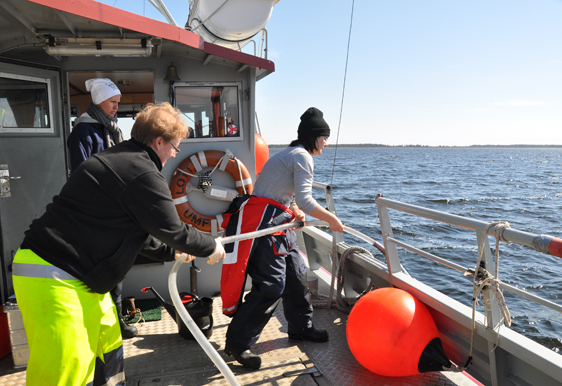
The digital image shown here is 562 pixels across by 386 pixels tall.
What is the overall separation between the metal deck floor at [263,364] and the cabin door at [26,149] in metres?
0.98

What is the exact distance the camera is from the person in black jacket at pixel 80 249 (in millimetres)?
1635

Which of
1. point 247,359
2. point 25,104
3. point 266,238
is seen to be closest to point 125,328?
point 247,359

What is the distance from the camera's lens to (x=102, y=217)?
1.66 m

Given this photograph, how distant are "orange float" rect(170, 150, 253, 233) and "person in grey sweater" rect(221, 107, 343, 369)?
1.05 m

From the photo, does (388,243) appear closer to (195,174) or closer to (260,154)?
(195,174)

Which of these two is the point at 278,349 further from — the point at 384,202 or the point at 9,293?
the point at 9,293

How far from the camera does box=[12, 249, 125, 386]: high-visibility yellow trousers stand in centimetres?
162

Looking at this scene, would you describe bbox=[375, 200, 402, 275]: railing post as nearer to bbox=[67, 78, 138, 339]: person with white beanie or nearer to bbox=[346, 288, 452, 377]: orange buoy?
bbox=[346, 288, 452, 377]: orange buoy

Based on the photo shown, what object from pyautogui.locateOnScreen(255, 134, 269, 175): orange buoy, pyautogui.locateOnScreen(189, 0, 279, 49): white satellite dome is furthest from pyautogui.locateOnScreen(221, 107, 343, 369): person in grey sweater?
pyautogui.locateOnScreen(189, 0, 279, 49): white satellite dome

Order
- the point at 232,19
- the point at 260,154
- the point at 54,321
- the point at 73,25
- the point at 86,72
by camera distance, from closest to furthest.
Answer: the point at 54,321, the point at 73,25, the point at 86,72, the point at 260,154, the point at 232,19

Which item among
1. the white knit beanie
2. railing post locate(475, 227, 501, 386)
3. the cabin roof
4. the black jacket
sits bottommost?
railing post locate(475, 227, 501, 386)

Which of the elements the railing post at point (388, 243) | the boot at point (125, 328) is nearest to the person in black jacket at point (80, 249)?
the boot at point (125, 328)

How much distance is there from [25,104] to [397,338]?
3.21 metres

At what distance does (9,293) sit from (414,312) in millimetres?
2910
